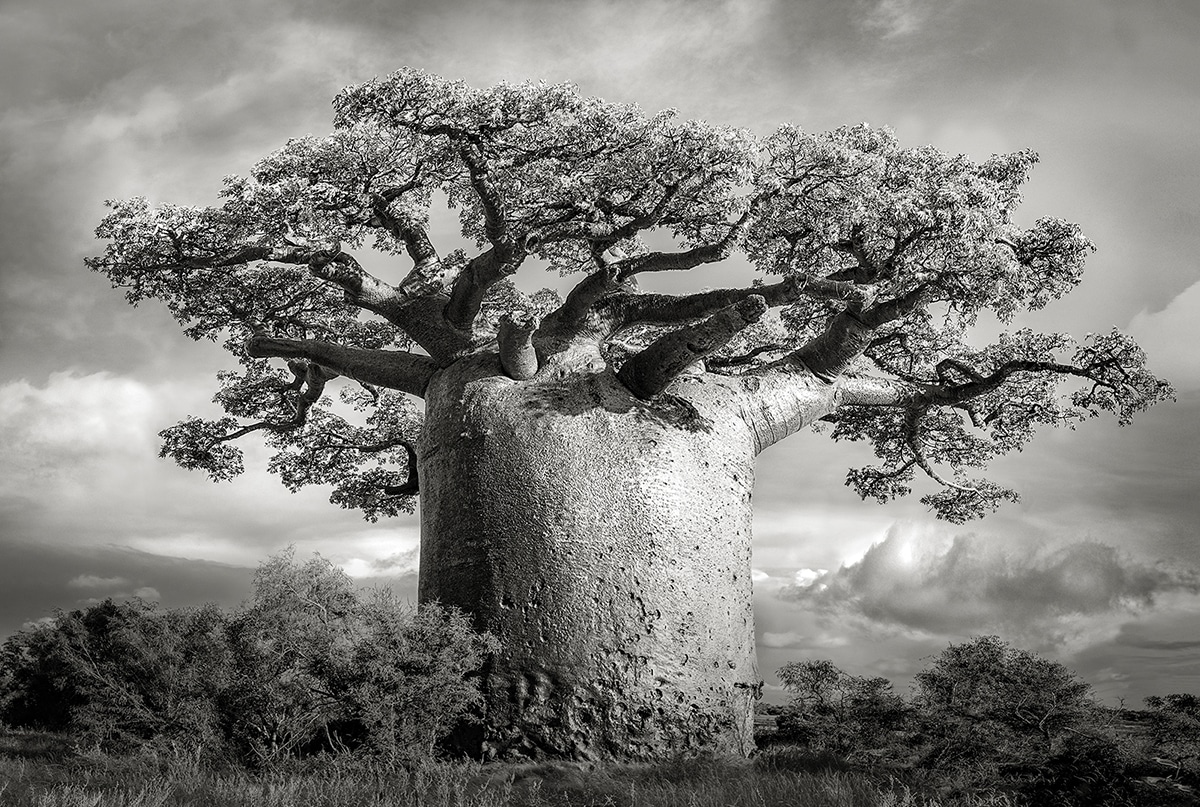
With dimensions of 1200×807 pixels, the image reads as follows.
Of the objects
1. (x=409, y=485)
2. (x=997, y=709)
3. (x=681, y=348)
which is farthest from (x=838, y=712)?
(x=409, y=485)

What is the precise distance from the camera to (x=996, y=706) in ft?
25.8

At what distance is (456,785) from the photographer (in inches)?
264

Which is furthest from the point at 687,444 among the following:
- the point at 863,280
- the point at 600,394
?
the point at 863,280

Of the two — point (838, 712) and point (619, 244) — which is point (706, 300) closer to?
point (619, 244)

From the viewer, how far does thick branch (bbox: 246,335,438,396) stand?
11.7 metres

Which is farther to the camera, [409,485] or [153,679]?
[409,485]

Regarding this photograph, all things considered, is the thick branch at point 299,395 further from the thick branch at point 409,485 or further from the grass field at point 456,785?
the grass field at point 456,785

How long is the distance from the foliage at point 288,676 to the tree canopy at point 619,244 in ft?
10.8

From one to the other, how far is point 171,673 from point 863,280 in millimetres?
8237

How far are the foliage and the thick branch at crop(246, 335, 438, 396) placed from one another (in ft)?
11.1

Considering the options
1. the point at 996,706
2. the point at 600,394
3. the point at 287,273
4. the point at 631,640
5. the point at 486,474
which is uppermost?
the point at 287,273

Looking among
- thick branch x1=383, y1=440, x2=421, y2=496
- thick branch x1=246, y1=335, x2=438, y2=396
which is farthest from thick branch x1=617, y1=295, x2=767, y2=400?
thick branch x1=383, y1=440, x2=421, y2=496

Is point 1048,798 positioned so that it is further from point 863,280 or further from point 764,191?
point 764,191

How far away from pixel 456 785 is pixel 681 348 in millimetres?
4866
